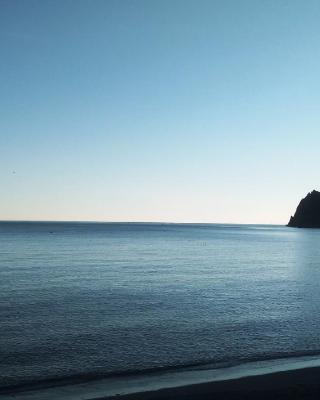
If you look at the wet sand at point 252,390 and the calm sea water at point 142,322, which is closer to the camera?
the wet sand at point 252,390

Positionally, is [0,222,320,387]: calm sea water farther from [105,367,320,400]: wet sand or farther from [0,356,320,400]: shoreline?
[105,367,320,400]: wet sand

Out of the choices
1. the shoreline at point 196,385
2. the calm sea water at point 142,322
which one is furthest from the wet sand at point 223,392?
the calm sea water at point 142,322

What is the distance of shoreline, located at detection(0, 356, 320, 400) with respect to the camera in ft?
40.8

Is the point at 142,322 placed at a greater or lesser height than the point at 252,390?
lesser

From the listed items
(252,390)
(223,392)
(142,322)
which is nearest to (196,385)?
(223,392)

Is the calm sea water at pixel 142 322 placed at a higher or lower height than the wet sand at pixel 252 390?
lower

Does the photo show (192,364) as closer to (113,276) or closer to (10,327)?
(10,327)

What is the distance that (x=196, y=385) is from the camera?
1328cm

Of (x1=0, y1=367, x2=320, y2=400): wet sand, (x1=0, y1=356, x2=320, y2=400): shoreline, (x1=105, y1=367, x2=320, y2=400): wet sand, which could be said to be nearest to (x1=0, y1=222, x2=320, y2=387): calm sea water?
(x1=0, y1=356, x2=320, y2=400): shoreline

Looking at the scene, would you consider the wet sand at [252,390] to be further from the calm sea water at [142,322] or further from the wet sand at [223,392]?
the calm sea water at [142,322]

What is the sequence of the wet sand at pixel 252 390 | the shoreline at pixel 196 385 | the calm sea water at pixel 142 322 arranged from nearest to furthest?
the wet sand at pixel 252 390, the shoreline at pixel 196 385, the calm sea water at pixel 142 322

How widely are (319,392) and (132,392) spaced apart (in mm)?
5494

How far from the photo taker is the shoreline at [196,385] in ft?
40.8

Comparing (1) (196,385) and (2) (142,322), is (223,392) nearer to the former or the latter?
(1) (196,385)
